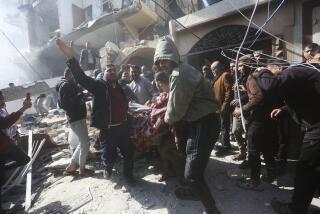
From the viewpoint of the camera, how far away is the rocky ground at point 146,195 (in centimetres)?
377

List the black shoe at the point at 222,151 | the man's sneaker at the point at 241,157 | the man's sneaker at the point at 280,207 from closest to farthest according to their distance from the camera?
1. the man's sneaker at the point at 280,207
2. the man's sneaker at the point at 241,157
3. the black shoe at the point at 222,151

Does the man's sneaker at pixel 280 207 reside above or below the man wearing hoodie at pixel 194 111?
below

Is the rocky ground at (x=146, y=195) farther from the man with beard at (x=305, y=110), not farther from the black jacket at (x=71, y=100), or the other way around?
the black jacket at (x=71, y=100)

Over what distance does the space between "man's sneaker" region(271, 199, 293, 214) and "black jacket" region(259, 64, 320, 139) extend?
0.90m

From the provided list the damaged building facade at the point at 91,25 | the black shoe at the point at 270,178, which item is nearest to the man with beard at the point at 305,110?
the black shoe at the point at 270,178

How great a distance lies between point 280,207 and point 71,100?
362 cm

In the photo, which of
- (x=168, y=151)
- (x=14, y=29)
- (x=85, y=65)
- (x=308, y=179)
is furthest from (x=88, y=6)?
(x=308, y=179)

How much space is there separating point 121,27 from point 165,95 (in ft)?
47.3

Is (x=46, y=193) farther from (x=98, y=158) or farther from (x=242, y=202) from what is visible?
(x=242, y=202)

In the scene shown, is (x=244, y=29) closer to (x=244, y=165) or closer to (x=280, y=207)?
(x=244, y=165)

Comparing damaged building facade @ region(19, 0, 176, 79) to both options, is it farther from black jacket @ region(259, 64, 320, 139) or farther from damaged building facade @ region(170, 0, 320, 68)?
black jacket @ region(259, 64, 320, 139)

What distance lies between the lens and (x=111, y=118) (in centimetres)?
454

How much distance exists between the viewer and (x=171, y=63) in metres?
3.41

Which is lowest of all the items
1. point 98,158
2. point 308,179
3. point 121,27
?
point 98,158
